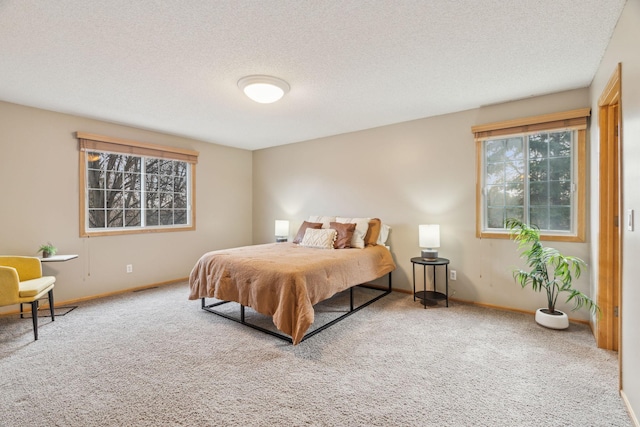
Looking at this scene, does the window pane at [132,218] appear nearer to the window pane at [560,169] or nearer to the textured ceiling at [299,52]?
the textured ceiling at [299,52]

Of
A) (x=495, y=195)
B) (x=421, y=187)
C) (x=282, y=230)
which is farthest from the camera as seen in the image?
(x=282, y=230)

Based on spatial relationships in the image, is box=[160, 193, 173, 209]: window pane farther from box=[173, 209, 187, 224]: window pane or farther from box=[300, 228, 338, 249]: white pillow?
box=[300, 228, 338, 249]: white pillow

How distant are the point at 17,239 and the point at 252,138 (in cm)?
330

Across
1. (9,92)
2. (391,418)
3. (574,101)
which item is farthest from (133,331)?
(574,101)

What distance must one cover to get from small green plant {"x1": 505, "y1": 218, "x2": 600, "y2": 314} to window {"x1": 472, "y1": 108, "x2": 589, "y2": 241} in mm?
241

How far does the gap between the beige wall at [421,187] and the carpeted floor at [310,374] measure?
24.3 inches

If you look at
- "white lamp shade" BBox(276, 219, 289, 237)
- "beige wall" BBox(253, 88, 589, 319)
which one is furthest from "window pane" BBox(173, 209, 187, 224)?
"beige wall" BBox(253, 88, 589, 319)

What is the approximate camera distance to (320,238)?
161 inches

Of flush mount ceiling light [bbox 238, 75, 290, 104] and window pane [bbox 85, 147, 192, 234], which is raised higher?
flush mount ceiling light [bbox 238, 75, 290, 104]

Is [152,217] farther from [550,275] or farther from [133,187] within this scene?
[550,275]

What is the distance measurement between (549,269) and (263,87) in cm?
357

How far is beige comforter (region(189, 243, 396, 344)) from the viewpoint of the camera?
2557mm

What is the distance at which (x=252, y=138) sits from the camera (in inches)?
201

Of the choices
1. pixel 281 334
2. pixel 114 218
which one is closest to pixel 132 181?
pixel 114 218
